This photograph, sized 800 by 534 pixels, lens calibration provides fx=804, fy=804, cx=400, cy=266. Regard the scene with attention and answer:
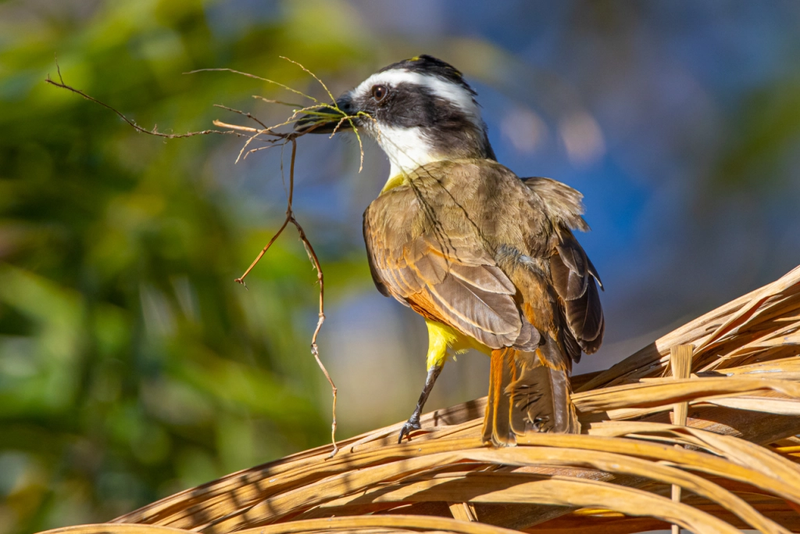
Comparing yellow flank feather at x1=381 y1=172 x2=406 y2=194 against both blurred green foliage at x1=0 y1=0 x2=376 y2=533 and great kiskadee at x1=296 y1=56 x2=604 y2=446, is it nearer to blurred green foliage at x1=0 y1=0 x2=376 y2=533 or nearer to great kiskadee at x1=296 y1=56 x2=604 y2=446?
great kiskadee at x1=296 y1=56 x2=604 y2=446

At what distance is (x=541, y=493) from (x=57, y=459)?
107 inches

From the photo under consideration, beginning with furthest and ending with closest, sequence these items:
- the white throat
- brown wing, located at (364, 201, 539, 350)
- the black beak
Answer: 1. the white throat
2. the black beak
3. brown wing, located at (364, 201, 539, 350)

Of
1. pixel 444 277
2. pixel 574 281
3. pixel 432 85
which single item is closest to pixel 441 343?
pixel 444 277

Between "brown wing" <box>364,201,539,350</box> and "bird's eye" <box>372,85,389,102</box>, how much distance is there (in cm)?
67

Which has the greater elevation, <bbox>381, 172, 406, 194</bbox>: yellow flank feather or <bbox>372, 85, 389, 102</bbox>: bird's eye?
<bbox>372, 85, 389, 102</bbox>: bird's eye

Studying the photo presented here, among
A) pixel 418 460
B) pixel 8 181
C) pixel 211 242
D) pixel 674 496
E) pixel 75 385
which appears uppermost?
pixel 8 181

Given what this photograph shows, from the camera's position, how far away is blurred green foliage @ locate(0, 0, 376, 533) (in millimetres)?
3271

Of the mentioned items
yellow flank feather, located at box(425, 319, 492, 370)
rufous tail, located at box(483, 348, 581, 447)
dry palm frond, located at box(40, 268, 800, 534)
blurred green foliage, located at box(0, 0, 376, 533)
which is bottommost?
dry palm frond, located at box(40, 268, 800, 534)

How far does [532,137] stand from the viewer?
327 centimetres

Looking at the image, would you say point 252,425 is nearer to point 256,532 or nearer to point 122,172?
point 122,172

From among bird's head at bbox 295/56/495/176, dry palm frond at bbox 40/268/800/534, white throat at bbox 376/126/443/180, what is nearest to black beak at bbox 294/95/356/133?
bird's head at bbox 295/56/495/176

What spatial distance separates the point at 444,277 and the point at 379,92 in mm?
1287

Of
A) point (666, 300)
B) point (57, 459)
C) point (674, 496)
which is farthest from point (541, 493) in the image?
point (666, 300)

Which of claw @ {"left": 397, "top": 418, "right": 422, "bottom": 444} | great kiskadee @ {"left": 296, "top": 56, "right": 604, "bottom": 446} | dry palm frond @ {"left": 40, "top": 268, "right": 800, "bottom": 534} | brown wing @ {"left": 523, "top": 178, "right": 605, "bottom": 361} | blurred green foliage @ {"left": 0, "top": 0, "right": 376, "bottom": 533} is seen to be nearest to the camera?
dry palm frond @ {"left": 40, "top": 268, "right": 800, "bottom": 534}
